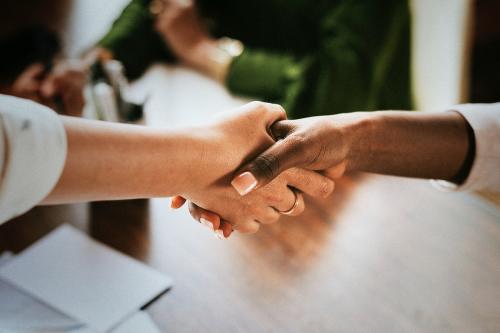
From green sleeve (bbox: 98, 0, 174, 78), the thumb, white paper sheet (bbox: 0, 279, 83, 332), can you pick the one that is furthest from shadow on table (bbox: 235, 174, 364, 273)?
green sleeve (bbox: 98, 0, 174, 78)

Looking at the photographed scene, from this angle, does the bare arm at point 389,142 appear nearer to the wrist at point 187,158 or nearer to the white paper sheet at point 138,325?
the wrist at point 187,158

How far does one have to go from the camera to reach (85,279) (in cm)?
74

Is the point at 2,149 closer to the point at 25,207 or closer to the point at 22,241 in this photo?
the point at 25,207

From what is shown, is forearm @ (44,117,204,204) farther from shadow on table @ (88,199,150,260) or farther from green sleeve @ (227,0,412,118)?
green sleeve @ (227,0,412,118)

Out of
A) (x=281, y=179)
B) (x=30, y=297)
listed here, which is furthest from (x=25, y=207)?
(x=281, y=179)

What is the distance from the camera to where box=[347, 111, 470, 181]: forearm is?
811 mm

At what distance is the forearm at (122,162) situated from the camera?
2.01 ft

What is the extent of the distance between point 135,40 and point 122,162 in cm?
81

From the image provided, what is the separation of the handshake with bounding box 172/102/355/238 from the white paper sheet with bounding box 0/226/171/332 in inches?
5.6

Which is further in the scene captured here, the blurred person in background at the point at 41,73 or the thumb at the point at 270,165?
the blurred person in background at the point at 41,73

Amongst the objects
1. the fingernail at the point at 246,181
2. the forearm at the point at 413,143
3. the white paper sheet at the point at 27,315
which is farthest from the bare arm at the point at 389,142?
the white paper sheet at the point at 27,315

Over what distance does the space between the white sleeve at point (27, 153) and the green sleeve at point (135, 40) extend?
779 millimetres

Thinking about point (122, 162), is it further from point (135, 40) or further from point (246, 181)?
point (135, 40)

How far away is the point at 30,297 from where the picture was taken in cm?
72
